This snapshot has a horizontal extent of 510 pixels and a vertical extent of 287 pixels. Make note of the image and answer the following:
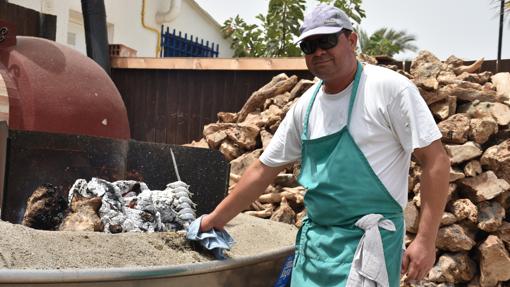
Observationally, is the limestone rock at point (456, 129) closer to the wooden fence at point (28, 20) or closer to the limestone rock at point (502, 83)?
the limestone rock at point (502, 83)

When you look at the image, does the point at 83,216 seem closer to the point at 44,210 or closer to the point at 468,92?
the point at 44,210

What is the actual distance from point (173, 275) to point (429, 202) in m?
0.98

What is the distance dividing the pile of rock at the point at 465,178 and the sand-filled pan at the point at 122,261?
5.35 ft

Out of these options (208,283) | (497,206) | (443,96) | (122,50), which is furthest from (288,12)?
(208,283)

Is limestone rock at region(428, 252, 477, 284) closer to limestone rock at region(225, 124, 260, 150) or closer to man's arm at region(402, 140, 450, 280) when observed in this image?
limestone rock at region(225, 124, 260, 150)

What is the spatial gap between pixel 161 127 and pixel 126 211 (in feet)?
13.5

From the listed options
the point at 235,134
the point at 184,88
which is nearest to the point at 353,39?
the point at 235,134

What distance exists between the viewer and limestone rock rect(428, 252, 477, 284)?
4.20 metres

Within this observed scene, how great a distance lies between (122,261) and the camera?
2.22 m

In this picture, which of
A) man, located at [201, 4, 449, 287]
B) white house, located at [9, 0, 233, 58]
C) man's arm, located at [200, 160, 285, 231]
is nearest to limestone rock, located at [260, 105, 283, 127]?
man's arm, located at [200, 160, 285, 231]

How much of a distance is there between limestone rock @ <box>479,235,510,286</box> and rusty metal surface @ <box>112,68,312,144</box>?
251 cm

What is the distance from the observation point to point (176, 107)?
6727mm

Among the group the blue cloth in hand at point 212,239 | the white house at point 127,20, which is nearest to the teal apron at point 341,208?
the blue cloth in hand at point 212,239

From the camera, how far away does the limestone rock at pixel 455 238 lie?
4184 mm
